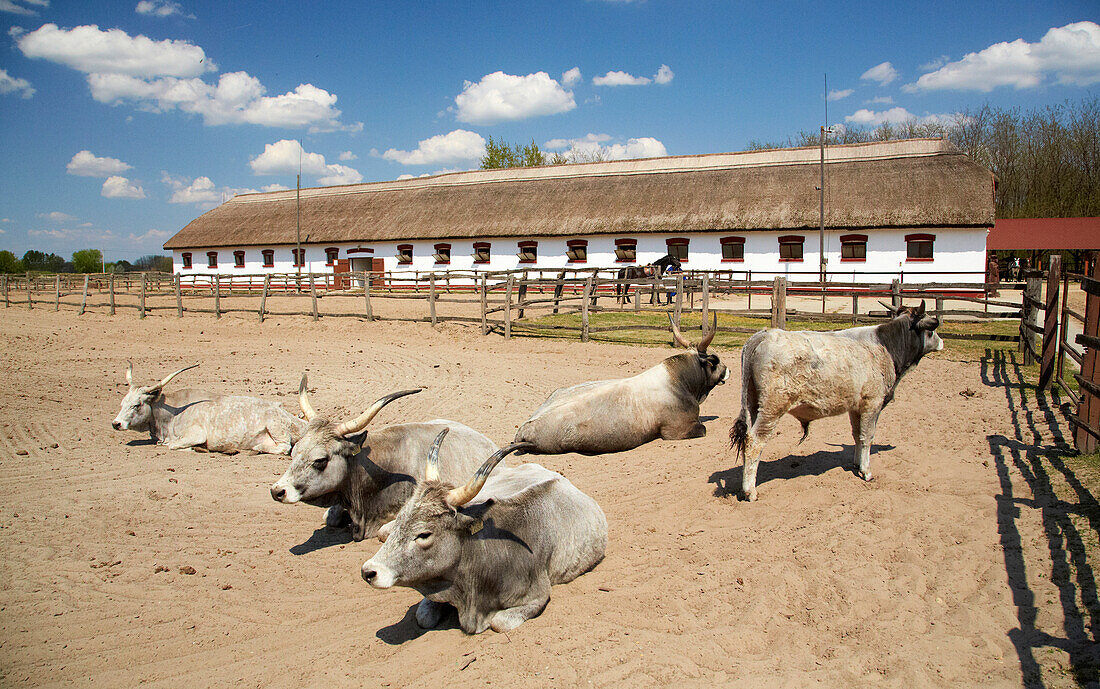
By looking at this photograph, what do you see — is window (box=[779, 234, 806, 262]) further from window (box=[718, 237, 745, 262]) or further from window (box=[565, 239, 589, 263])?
window (box=[565, 239, 589, 263])

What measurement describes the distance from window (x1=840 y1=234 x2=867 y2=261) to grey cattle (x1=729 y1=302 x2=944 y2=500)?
812 inches

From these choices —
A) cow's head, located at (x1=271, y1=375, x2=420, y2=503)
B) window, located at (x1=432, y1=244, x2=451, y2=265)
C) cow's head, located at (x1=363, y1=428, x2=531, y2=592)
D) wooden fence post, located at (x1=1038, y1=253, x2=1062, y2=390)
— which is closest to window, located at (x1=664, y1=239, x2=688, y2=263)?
window, located at (x1=432, y1=244, x2=451, y2=265)

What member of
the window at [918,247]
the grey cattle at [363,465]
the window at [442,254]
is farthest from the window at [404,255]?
the grey cattle at [363,465]

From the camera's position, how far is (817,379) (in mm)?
5445

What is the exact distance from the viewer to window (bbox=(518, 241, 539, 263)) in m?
29.1

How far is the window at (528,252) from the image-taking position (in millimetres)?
29109

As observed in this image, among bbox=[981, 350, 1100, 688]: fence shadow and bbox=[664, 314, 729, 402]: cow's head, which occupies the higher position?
bbox=[664, 314, 729, 402]: cow's head

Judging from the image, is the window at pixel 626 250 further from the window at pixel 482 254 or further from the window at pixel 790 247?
the window at pixel 482 254

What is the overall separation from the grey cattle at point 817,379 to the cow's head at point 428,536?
279cm

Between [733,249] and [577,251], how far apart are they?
6.74 metres

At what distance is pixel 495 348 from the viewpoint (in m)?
13.8

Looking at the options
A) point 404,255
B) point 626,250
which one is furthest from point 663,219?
point 404,255

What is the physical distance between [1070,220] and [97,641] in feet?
144

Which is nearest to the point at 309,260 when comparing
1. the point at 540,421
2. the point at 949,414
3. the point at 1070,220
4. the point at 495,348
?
the point at 495,348
